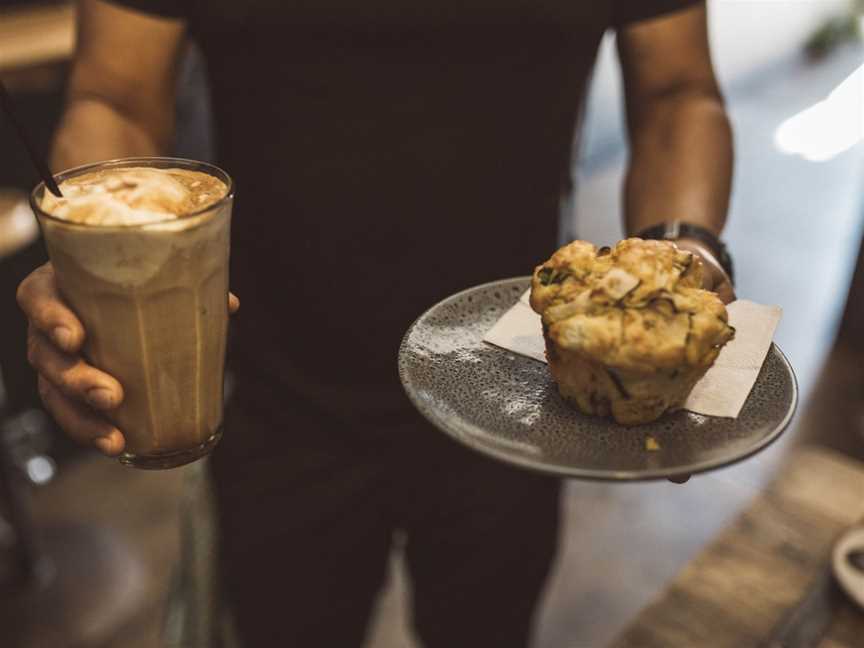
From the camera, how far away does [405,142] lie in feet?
4.46

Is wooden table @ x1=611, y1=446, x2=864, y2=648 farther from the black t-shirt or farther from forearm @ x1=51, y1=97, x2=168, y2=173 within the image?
forearm @ x1=51, y1=97, x2=168, y2=173

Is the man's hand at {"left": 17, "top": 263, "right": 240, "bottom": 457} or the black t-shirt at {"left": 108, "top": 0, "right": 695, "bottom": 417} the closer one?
the man's hand at {"left": 17, "top": 263, "right": 240, "bottom": 457}

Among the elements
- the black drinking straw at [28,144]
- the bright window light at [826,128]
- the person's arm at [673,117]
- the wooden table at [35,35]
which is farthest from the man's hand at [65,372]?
the bright window light at [826,128]

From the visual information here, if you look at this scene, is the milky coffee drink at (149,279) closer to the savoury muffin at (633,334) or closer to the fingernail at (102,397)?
the fingernail at (102,397)

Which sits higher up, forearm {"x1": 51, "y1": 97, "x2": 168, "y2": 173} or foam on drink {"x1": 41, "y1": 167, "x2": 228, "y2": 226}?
foam on drink {"x1": 41, "y1": 167, "x2": 228, "y2": 226}

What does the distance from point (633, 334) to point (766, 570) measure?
0.95 meters

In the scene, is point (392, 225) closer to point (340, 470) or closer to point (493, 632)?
point (340, 470)

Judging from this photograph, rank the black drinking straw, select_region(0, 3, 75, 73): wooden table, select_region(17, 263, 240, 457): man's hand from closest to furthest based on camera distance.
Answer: the black drinking straw → select_region(17, 263, 240, 457): man's hand → select_region(0, 3, 75, 73): wooden table

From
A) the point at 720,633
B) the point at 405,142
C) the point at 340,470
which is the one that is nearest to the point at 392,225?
the point at 405,142

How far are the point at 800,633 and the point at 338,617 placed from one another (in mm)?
904

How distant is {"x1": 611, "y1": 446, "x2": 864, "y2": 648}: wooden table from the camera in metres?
1.40

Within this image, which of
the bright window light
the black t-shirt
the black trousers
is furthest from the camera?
the bright window light

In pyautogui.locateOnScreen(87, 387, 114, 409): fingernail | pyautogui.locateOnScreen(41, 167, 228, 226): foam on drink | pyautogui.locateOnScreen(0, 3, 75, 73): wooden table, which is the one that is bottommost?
pyautogui.locateOnScreen(0, 3, 75, 73): wooden table

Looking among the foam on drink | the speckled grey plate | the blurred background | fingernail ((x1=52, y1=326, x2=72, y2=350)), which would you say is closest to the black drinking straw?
the foam on drink
